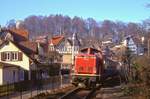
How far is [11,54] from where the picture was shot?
71.3 metres

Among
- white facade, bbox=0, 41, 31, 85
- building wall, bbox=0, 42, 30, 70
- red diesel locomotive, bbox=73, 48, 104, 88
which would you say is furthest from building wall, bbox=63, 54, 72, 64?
red diesel locomotive, bbox=73, 48, 104, 88

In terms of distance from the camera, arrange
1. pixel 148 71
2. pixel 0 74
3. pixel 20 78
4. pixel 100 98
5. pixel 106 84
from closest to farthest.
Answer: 1. pixel 148 71
2. pixel 100 98
3. pixel 106 84
4. pixel 0 74
5. pixel 20 78

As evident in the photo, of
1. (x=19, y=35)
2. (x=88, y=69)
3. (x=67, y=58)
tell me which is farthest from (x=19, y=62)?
(x=67, y=58)

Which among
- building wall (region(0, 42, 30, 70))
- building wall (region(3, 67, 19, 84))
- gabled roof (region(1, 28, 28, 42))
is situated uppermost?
gabled roof (region(1, 28, 28, 42))

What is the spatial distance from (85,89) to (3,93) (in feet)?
24.1

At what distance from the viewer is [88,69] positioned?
40.1 meters

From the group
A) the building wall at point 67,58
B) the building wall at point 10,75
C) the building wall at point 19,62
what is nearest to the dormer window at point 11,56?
the building wall at point 19,62

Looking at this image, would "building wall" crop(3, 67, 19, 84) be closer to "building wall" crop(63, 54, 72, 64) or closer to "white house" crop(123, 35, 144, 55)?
"white house" crop(123, 35, 144, 55)

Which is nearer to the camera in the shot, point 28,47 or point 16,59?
point 16,59

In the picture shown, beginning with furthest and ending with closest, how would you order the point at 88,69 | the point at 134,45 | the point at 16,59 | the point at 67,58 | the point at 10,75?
the point at 67,58 → the point at 134,45 → the point at 16,59 → the point at 10,75 → the point at 88,69

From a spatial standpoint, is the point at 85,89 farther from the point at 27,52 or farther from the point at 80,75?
the point at 27,52

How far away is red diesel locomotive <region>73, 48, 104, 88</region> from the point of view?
38969 mm

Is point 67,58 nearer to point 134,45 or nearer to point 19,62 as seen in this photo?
point 134,45

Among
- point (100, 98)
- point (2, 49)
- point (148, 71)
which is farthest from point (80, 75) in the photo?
point (2, 49)
